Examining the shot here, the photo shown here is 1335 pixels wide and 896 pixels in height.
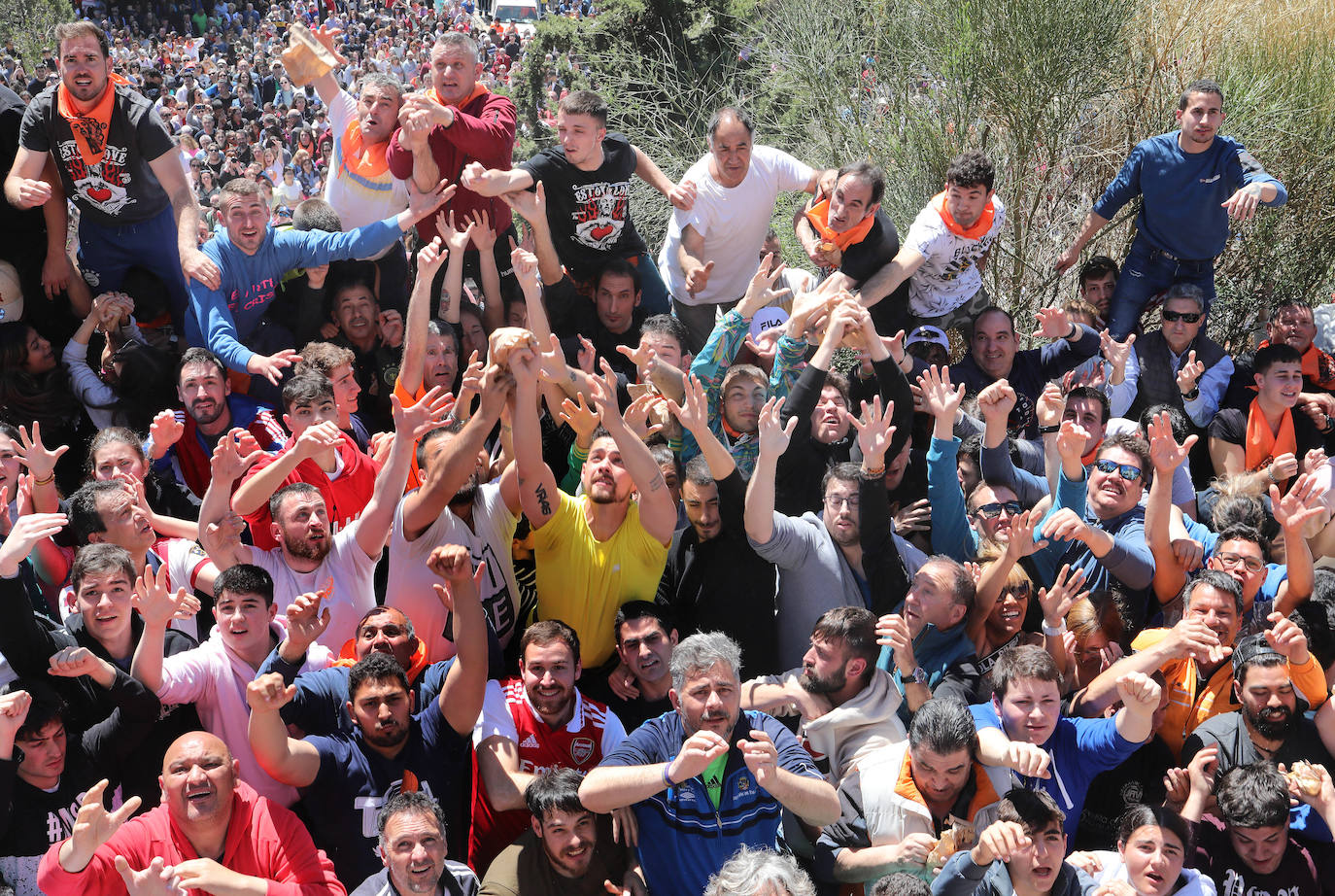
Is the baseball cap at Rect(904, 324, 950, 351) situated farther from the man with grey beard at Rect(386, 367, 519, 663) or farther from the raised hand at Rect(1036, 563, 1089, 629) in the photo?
the man with grey beard at Rect(386, 367, 519, 663)

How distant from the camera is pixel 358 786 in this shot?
4.62 meters

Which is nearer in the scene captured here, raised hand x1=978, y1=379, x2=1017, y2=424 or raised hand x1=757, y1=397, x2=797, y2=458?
raised hand x1=757, y1=397, x2=797, y2=458

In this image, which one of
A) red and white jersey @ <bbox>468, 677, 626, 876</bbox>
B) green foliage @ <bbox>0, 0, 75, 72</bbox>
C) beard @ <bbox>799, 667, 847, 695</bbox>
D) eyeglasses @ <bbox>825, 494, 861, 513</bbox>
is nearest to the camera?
red and white jersey @ <bbox>468, 677, 626, 876</bbox>

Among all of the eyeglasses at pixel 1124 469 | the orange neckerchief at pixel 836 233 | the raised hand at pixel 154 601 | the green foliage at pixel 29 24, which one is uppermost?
the orange neckerchief at pixel 836 233

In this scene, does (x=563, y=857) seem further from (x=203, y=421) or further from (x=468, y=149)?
(x=468, y=149)

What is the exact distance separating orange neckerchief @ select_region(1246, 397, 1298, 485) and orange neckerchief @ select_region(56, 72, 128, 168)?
255 inches

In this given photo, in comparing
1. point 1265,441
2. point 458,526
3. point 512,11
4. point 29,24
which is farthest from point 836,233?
point 512,11

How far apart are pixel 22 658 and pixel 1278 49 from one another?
32.1ft

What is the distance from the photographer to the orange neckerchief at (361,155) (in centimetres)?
734

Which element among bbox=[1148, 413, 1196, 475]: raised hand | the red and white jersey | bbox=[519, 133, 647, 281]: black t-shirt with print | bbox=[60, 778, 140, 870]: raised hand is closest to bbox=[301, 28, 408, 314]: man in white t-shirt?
bbox=[519, 133, 647, 281]: black t-shirt with print

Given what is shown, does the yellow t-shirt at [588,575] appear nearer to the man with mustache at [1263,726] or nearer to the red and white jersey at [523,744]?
the red and white jersey at [523,744]

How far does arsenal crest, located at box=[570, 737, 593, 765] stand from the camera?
191 inches

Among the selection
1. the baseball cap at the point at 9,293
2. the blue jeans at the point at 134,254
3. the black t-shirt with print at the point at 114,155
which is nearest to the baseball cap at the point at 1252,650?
the blue jeans at the point at 134,254

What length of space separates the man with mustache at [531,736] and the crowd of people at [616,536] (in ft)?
0.06
